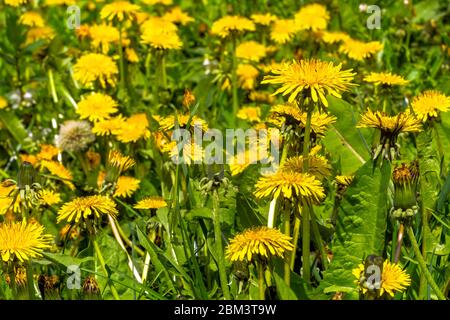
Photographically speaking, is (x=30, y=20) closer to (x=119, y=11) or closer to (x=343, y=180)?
(x=119, y=11)

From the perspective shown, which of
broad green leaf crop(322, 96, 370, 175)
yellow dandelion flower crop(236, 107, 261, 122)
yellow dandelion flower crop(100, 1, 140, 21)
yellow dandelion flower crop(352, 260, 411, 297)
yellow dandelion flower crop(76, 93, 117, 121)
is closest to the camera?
yellow dandelion flower crop(352, 260, 411, 297)

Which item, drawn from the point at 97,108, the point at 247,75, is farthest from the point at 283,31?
the point at 97,108

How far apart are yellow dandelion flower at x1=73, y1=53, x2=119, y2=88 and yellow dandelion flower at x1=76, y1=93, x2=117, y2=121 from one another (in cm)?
14

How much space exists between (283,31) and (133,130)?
0.94 meters

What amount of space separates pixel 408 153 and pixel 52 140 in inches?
53.9

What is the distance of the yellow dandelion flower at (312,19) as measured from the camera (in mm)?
3299

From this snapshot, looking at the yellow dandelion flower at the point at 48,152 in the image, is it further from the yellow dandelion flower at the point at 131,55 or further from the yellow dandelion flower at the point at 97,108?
the yellow dandelion flower at the point at 131,55

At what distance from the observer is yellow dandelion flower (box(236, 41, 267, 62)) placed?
329 centimetres

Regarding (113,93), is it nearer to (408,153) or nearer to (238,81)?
(238,81)

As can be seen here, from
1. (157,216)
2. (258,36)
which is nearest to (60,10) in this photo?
(258,36)

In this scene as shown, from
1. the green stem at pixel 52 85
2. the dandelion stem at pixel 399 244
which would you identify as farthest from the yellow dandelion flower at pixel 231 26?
the dandelion stem at pixel 399 244

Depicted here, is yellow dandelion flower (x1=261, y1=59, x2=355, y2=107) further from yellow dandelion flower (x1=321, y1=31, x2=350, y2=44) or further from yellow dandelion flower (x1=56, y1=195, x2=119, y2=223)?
yellow dandelion flower (x1=321, y1=31, x2=350, y2=44)

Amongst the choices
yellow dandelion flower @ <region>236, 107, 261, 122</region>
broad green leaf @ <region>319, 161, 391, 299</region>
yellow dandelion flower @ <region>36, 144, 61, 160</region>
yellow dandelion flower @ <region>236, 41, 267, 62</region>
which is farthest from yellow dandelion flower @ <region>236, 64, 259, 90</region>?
broad green leaf @ <region>319, 161, 391, 299</region>

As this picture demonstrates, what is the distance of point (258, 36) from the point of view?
3.74m
